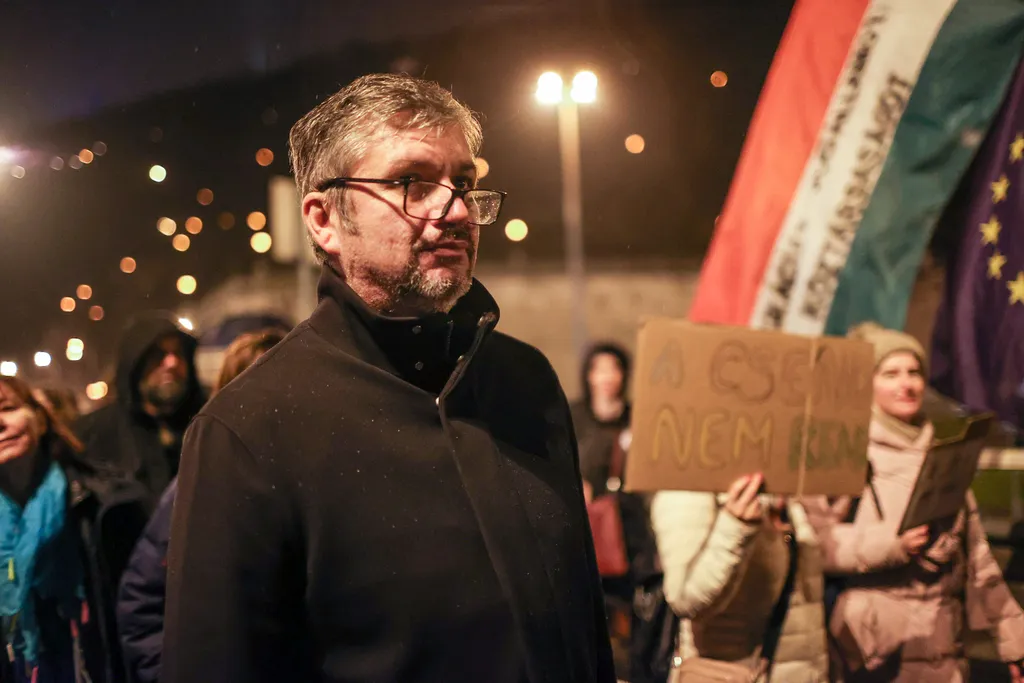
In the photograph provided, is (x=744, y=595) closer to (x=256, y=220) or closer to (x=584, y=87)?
(x=584, y=87)

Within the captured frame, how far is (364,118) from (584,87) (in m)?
1.76

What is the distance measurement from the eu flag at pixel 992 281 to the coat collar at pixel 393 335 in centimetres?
216

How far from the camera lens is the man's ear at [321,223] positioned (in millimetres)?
1513

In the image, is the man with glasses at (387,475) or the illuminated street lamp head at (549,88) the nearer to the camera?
the man with glasses at (387,475)

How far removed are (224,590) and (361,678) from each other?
9.2 inches

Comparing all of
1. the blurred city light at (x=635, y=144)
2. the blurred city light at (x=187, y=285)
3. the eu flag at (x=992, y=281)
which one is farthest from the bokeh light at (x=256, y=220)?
the eu flag at (x=992, y=281)

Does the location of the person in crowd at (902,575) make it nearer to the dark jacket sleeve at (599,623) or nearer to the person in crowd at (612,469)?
the person in crowd at (612,469)

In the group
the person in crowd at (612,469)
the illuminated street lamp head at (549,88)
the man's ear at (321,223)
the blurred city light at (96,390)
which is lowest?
the person in crowd at (612,469)

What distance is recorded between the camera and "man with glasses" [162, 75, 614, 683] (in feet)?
4.13

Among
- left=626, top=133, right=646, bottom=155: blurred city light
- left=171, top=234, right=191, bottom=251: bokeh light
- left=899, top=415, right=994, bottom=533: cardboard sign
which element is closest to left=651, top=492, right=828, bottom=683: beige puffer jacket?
left=899, top=415, right=994, bottom=533: cardboard sign

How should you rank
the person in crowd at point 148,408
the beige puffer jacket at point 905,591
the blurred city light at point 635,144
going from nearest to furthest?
the beige puffer jacket at point 905,591, the person in crowd at point 148,408, the blurred city light at point 635,144

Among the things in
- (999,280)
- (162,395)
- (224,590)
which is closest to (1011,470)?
(999,280)

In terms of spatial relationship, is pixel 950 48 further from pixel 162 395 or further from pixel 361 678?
pixel 162 395

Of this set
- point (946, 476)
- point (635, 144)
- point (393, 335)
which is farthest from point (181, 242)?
point (393, 335)
